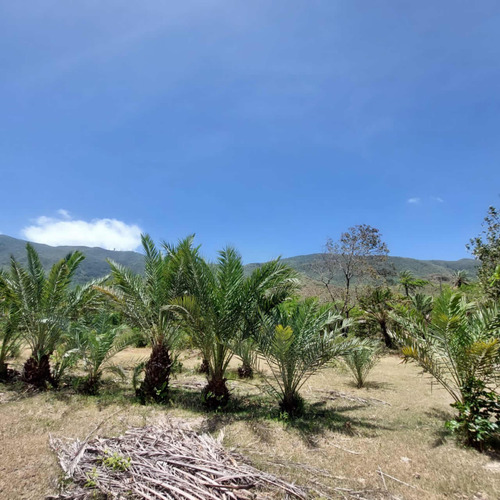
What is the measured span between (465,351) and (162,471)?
5312 mm

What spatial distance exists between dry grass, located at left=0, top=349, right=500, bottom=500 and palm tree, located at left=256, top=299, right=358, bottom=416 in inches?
30.2

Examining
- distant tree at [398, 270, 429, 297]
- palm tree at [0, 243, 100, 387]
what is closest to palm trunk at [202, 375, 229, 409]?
palm tree at [0, 243, 100, 387]


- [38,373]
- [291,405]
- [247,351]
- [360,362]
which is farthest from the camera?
[360,362]

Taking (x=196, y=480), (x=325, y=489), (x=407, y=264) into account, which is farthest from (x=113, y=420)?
(x=407, y=264)

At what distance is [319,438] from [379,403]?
3457mm

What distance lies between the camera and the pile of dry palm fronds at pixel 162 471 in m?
3.74

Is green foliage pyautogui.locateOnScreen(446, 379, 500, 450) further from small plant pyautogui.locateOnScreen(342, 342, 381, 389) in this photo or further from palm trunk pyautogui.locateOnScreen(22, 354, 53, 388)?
palm trunk pyautogui.locateOnScreen(22, 354, 53, 388)

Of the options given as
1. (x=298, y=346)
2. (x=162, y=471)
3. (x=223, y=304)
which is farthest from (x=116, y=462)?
(x=298, y=346)

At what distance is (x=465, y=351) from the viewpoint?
524 centimetres

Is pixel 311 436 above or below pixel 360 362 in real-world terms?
below

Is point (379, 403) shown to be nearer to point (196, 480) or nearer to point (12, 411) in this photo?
point (196, 480)

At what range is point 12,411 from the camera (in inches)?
271

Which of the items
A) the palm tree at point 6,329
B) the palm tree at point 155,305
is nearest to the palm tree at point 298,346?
the palm tree at point 155,305

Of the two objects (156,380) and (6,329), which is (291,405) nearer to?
(156,380)
